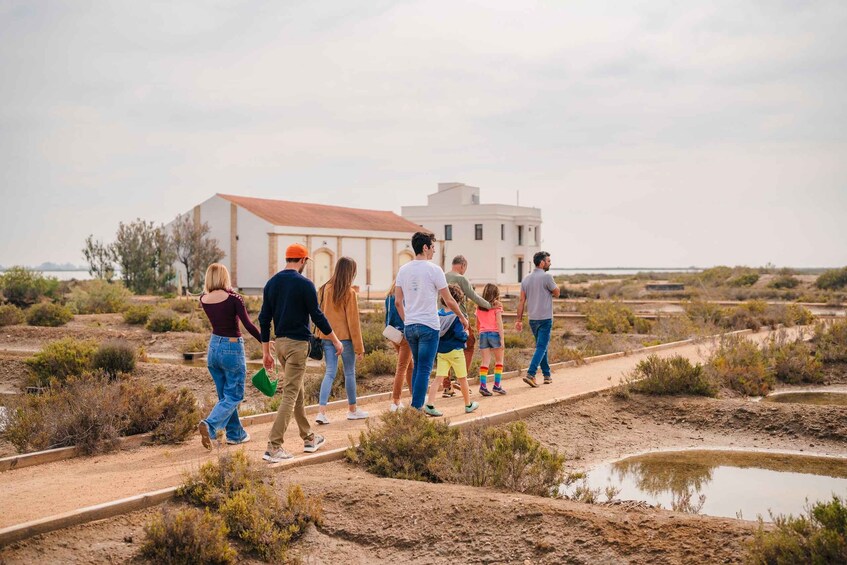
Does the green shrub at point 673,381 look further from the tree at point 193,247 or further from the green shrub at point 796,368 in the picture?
the tree at point 193,247

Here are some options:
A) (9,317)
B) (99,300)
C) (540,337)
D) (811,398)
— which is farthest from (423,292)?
(99,300)

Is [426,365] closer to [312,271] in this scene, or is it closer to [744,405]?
[744,405]

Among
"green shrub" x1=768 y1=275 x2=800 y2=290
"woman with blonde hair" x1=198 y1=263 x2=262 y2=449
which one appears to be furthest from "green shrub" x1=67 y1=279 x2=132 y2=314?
"green shrub" x1=768 y1=275 x2=800 y2=290

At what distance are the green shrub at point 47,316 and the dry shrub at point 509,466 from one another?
23276 mm

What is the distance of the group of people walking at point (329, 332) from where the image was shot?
26.9 feet

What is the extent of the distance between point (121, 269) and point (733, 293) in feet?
111

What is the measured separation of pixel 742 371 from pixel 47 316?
2212 centimetres

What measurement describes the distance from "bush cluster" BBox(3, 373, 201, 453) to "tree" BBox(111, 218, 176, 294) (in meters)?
41.9

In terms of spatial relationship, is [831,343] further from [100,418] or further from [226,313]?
[100,418]

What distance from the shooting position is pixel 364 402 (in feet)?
40.0

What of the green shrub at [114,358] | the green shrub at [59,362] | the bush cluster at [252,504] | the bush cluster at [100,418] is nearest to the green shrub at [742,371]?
the bush cluster at [100,418]

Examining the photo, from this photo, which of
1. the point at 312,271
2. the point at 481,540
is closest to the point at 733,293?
the point at 312,271

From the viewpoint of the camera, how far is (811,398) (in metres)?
13.5

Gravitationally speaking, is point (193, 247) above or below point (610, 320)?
above
